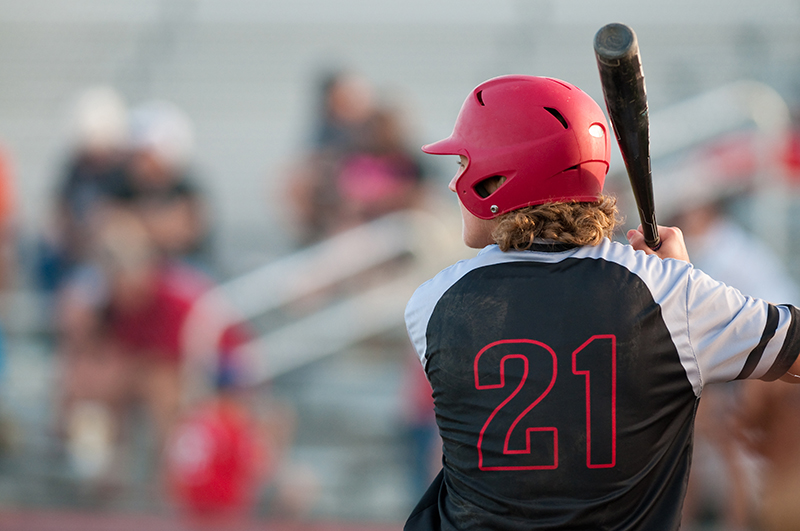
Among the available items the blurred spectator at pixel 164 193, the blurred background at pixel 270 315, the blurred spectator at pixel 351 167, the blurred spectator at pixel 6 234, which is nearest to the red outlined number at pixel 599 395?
the blurred background at pixel 270 315

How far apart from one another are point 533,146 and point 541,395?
503 mm

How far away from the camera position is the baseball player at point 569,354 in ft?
5.15

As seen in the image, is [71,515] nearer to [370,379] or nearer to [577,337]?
[370,379]

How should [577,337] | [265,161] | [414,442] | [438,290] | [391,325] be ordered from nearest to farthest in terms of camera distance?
[577,337] < [438,290] < [414,442] < [391,325] < [265,161]

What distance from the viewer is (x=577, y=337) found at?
5.12ft

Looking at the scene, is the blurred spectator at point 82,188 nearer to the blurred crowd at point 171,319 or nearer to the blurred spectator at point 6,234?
the blurred crowd at point 171,319

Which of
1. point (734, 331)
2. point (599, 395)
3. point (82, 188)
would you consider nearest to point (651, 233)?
point (734, 331)

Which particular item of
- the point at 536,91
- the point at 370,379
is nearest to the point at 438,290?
the point at 536,91

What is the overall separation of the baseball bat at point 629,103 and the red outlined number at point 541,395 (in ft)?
1.14

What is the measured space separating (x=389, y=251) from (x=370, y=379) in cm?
107

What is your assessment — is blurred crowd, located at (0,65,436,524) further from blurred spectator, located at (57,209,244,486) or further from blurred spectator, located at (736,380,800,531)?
blurred spectator, located at (736,380,800,531)

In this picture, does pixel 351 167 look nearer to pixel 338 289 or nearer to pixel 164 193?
pixel 338 289

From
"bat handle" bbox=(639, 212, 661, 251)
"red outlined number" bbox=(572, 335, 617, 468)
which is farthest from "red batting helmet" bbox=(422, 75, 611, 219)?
"red outlined number" bbox=(572, 335, 617, 468)

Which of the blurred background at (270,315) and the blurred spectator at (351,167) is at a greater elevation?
the blurred spectator at (351,167)
